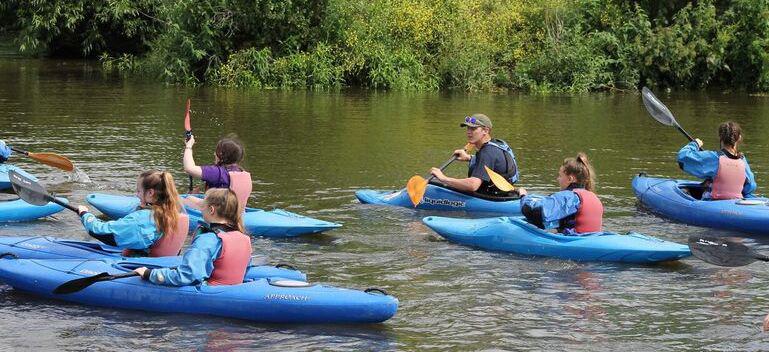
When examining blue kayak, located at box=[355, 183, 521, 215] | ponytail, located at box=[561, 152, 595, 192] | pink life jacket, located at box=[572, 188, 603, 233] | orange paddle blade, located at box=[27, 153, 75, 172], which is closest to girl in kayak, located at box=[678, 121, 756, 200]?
blue kayak, located at box=[355, 183, 521, 215]

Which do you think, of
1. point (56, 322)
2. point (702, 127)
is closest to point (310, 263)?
point (56, 322)

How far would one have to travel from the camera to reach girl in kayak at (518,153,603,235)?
29.9ft

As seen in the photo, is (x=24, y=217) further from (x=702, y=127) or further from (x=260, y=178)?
(x=702, y=127)

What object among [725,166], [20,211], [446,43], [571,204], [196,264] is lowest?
[20,211]

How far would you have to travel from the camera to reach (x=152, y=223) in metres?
7.62

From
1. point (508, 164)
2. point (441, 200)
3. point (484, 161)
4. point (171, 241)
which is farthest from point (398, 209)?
point (171, 241)

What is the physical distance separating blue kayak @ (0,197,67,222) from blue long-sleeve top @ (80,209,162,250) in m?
2.80

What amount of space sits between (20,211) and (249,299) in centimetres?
393

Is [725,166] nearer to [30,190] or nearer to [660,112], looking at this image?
[660,112]

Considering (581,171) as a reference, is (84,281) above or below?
below

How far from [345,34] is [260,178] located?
12238 millimetres

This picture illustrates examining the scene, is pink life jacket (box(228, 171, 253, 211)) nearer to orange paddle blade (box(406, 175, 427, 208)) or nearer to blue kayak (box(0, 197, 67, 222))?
blue kayak (box(0, 197, 67, 222))

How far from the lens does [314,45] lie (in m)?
25.2

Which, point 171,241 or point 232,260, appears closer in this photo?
point 232,260
